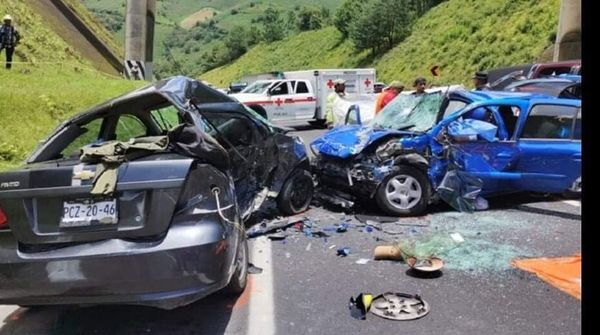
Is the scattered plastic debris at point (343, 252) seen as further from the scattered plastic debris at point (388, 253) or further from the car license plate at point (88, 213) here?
the car license plate at point (88, 213)

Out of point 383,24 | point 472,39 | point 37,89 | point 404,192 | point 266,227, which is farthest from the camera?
point 383,24

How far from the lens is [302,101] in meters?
18.9

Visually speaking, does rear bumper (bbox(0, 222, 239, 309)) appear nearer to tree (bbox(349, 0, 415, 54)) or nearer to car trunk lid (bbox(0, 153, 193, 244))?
car trunk lid (bbox(0, 153, 193, 244))

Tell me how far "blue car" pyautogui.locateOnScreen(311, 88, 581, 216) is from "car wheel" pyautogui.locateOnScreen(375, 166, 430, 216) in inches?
0.5

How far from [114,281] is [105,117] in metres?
1.96

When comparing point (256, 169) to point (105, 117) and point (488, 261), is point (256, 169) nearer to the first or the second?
point (105, 117)

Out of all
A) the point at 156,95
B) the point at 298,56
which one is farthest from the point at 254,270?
the point at 298,56

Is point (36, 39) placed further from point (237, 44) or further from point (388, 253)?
point (237, 44)

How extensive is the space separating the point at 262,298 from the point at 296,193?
8.28 feet

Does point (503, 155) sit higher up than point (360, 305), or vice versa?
point (503, 155)

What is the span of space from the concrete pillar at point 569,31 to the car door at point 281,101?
46.6 ft

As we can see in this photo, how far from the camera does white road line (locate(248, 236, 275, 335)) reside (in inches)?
156
